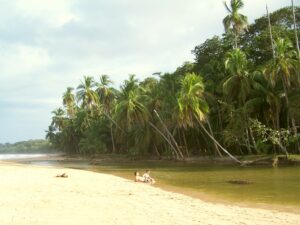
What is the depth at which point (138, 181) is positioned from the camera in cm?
2394

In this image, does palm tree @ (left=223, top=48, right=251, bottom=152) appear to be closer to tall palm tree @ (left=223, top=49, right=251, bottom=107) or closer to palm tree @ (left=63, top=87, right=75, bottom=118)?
tall palm tree @ (left=223, top=49, right=251, bottom=107)

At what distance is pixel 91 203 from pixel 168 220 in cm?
419

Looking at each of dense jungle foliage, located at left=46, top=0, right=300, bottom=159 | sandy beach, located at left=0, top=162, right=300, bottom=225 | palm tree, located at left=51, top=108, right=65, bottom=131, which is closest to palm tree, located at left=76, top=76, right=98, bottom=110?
dense jungle foliage, located at left=46, top=0, right=300, bottom=159

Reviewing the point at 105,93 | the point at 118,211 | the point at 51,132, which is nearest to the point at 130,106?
the point at 105,93

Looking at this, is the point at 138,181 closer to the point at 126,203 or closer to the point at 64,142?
the point at 126,203

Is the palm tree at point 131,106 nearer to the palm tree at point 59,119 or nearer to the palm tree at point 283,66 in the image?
the palm tree at point 283,66

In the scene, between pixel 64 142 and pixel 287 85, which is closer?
pixel 287 85

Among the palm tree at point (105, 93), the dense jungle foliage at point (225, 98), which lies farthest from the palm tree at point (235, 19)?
the palm tree at point (105, 93)

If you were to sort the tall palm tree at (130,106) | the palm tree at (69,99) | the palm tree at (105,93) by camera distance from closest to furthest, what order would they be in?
the tall palm tree at (130,106) < the palm tree at (105,93) < the palm tree at (69,99)


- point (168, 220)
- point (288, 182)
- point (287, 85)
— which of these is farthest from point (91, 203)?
point (287, 85)

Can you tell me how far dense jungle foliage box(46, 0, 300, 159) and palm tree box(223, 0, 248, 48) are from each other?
4.5 inches

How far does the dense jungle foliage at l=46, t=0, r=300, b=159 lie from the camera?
1538 inches

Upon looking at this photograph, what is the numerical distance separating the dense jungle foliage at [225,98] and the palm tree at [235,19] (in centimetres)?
11

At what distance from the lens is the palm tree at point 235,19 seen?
46.3 metres
